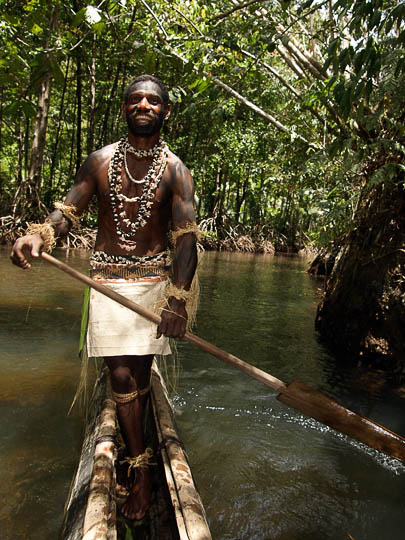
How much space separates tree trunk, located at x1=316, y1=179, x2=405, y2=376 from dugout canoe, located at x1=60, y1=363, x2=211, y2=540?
9.18 feet

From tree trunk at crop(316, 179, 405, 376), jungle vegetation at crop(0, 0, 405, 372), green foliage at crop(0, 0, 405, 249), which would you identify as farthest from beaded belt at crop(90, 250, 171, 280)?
tree trunk at crop(316, 179, 405, 376)

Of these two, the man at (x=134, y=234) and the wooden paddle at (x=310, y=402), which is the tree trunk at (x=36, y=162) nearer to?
the man at (x=134, y=234)

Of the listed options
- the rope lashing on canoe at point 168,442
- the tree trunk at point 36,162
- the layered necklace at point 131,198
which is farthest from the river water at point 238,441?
the tree trunk at point 36,162

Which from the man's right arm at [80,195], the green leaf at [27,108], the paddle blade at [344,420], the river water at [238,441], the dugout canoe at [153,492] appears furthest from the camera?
the green leaf at [27,108]

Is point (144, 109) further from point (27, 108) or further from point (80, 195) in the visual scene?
point (27, 108)

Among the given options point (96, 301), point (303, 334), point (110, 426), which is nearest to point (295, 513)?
point (110, 426)

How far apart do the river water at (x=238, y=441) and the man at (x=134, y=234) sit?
71cm

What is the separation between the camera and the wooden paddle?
2.01m

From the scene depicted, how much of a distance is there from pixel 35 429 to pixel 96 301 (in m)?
1.45

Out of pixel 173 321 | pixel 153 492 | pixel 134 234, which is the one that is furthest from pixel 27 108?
pixel 153 492

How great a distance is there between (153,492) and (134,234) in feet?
4.21

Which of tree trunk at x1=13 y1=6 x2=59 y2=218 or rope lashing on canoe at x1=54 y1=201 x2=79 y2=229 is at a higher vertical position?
tree trunk at x1=13 y1=6 x2=59 y2=218

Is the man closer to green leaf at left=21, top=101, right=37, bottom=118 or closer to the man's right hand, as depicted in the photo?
the man's right hand

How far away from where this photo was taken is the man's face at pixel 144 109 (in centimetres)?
217
